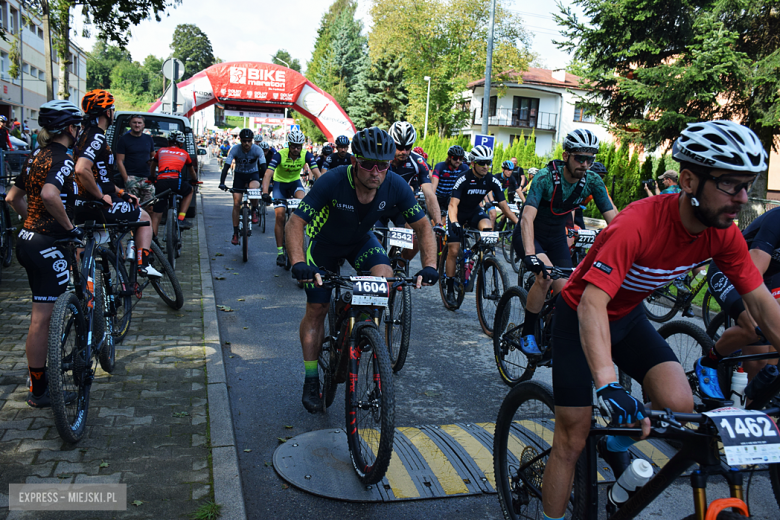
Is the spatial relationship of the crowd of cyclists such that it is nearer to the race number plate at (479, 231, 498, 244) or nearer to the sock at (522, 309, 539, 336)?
the sock at (522, 309, 539, 336)

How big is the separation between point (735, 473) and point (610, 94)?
22025mm

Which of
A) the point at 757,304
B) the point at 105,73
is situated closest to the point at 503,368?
the point at 757,304

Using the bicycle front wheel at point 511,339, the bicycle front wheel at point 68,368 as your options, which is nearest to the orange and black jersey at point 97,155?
the bicycle front wheel at point 68,368

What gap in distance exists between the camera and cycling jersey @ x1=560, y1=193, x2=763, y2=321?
8.43ft

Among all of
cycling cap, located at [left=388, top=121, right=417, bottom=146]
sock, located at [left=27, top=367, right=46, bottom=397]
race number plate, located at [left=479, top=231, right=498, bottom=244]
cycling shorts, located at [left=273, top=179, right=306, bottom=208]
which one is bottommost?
sock, located at [left=27, top=367, right=46, bottom=397]

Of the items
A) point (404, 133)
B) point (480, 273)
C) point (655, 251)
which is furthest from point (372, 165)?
point (480, 273)

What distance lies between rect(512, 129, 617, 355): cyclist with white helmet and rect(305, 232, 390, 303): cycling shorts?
1204 millimetres

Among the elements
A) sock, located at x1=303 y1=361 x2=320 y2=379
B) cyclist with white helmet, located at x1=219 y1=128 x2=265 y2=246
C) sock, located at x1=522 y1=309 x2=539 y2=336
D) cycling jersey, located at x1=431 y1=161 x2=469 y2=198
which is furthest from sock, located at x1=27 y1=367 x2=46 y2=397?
cyclist with white helmet, located at x1=219 y1=128 x2=265 y2=246

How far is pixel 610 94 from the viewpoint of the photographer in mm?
22203

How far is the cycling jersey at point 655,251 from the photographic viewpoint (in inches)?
101

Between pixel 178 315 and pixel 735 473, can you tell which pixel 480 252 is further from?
pixel 735 473

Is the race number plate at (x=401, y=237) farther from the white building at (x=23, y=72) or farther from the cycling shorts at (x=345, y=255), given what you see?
the white building at (x=23, y=72)

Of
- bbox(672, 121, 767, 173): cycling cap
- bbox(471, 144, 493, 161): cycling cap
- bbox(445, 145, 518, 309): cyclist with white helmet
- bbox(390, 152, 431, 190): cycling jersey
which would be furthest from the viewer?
bbox(390, 152, 431, 190): cycling jersey

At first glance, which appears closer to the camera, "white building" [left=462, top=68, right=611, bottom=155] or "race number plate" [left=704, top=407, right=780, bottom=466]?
"race number plate" [left=704, top=407, right=780, bottom=466]
